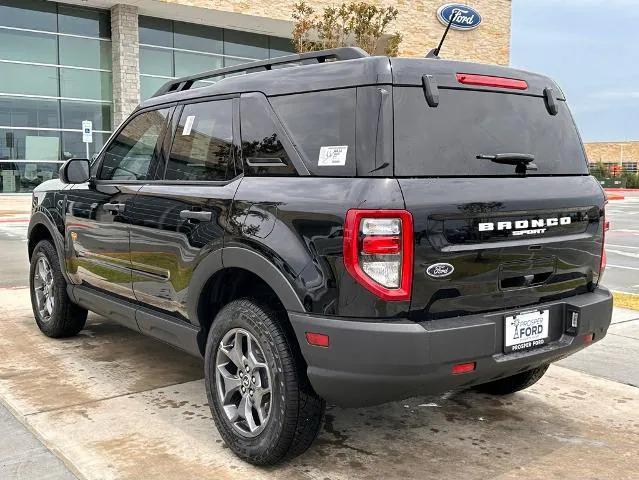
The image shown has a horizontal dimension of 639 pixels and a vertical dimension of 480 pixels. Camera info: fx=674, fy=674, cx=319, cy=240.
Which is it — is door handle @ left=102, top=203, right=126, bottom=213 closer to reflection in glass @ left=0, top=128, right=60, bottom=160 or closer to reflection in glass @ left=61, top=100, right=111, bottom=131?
reflection in glass @ left=0, top=128, right=60, bottom=160

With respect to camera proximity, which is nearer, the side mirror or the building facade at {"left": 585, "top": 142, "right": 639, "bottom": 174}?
the side mirror

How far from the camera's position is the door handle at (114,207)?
4.31 metres

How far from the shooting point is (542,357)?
3.17 meters

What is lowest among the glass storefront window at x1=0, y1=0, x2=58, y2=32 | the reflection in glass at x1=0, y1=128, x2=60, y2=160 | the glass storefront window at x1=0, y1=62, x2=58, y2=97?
the reflection in glass at x1=0, y1=128, x2=60, y2=160

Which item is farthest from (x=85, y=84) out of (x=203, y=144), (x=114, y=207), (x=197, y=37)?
(x=203, y=144)

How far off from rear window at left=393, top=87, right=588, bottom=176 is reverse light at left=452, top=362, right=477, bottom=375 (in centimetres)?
82

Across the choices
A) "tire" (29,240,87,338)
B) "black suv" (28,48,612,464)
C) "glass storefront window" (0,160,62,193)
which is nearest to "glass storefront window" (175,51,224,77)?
"glass storefront window" (0,160,62,193)

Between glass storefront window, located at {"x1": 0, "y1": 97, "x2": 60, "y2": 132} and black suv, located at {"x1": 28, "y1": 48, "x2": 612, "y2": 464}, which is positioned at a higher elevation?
glass storefront window, located at {"x1": 0, "y1": 97, "x2": 60, "y2": 132}

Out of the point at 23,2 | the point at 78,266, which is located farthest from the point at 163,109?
the point at 23,2

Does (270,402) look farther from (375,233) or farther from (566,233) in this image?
(566,233)

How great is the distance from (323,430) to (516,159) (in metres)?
1.78

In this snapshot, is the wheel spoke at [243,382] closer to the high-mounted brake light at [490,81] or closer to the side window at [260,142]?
the side window at [260,142]

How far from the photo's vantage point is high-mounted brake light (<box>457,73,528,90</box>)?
3143 millimetres

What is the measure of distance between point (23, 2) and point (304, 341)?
26.1m
